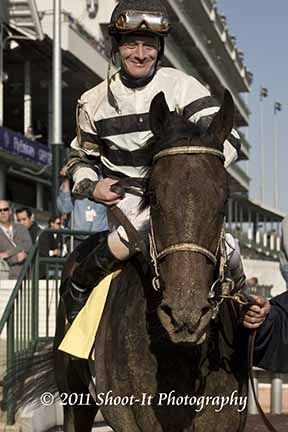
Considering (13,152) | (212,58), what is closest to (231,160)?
(13,152)

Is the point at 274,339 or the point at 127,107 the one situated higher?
the point at 127,107

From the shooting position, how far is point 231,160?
4.43 meters

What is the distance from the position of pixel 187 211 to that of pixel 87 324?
1295mm

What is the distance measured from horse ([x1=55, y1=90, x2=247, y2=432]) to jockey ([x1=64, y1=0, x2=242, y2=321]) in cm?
20

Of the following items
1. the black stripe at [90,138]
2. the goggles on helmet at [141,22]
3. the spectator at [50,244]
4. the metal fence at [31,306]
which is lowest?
the metal fence at [31,306]

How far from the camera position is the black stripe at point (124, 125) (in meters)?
4.83

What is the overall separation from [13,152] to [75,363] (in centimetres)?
2199

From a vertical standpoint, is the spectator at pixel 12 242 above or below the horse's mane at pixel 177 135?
below

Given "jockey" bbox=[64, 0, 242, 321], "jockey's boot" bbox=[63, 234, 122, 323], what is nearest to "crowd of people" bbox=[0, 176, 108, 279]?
"jockey's boot" bbox=[63, 234, 122, 323]

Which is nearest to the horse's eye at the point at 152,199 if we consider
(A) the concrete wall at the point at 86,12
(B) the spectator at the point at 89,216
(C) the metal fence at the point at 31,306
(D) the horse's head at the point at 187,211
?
(D) the horse's head at the point at 187,211

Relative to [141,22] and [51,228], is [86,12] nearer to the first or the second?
[51,228]

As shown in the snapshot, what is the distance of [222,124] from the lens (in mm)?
4105

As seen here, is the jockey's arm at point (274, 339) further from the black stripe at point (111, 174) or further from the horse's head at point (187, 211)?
the black stripe at point (111, 174)

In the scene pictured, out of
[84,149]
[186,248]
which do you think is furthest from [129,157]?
[186,248]
